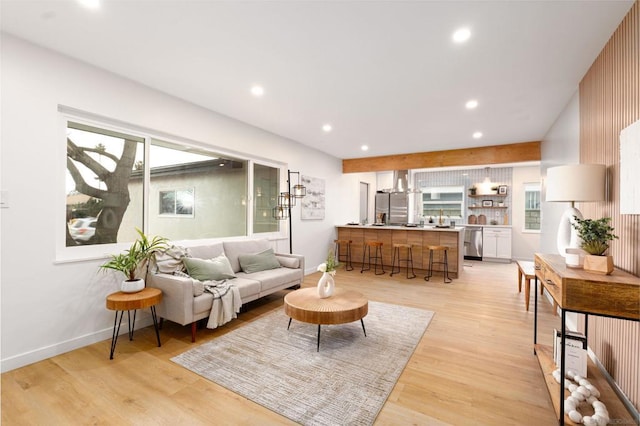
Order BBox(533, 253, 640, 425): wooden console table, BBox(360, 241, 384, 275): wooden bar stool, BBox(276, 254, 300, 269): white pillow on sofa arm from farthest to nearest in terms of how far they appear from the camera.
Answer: BBox(360, 241, 384, 275): wooden bar stool, BBox(276, 254, 300, 269): white pillow on sofa arm, BBox(533, 253, 640, 425): wooden console table

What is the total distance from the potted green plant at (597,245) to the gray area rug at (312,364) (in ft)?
5.20

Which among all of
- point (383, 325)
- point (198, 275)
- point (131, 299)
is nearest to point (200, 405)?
point (131, 299)

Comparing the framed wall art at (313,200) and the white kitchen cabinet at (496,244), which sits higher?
the framed wall art at (313,200)

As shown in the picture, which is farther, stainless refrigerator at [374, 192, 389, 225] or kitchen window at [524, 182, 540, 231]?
stainless refrigerator at [374, 192, 389, 225]

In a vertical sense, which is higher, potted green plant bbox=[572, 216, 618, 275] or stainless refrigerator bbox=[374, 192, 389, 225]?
stainless refrigerator bbox=[374, 192, 389, 225]

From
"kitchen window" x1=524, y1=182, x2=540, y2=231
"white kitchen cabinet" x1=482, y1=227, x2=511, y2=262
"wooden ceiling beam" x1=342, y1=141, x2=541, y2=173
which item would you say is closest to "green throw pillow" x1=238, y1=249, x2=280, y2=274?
"wooden ceiling beam" x1=342, y1=141, x2=541, y2=173

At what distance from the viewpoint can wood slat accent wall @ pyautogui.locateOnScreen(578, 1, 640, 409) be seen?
190 centimetres

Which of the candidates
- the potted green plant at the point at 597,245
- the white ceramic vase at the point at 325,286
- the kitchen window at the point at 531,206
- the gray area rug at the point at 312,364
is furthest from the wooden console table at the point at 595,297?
the kitchen window at the point at 531,206

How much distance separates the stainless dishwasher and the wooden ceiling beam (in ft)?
9.02

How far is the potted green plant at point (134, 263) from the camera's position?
2803 millimetres

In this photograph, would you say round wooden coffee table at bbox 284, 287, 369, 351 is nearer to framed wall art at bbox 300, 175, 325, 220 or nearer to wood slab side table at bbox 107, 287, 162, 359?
wood slab side table at bbox 107, 287, 162, 359

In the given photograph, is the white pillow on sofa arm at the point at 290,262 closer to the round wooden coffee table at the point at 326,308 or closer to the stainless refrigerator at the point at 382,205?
the round wooden coffee table at the point at 326,308

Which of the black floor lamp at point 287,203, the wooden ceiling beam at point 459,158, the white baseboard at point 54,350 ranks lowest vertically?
the white baseboard at point 54,350

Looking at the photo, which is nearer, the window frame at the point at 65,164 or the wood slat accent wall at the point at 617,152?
the wood slat accent wall at the point at 617,152
